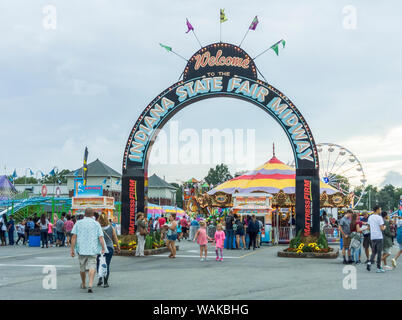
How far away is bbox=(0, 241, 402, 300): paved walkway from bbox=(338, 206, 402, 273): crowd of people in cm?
41

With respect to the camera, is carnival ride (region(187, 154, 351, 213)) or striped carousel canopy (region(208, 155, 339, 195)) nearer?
carnival ride (region(187, 154, 351, 213))

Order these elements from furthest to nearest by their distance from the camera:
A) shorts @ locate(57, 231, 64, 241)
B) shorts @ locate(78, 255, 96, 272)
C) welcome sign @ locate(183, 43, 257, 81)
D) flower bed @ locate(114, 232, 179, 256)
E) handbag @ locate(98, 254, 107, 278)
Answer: shorts @ locate(57, 231, 64, 241) < welcome sign @ locate(183, 43, 257, 81) < flower bed @ locate(114, 232, 179, 256) < handbag @ locate(98, 254, 107, 278) < shorts @ locate(78, 255, 96, 272)

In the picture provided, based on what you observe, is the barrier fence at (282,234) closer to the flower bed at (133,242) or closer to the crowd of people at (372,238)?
the flower bed at (133,242)

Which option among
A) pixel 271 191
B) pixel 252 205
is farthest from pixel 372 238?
pixel 271 191

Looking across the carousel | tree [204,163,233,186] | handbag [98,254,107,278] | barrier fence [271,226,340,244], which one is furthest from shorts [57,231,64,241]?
tree [204,163,233,186]

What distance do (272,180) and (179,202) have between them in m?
99.0

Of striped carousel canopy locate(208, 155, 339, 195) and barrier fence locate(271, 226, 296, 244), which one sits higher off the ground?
striped carousel canopy locate(208, 155, 339, 195)

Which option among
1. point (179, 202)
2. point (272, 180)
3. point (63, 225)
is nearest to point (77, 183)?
point (63, 225)

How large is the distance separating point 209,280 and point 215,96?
1047 cm

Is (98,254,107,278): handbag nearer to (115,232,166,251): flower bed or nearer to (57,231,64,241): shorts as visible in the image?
(115,232,166,251): flower bed

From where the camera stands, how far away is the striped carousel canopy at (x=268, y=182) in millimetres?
29875

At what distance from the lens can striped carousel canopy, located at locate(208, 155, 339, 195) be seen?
1176 inches

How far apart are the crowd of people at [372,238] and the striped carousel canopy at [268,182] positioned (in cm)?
1286

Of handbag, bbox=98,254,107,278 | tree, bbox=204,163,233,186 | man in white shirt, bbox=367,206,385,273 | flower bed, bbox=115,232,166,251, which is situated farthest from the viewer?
tree, bbox=204,163,233,186
